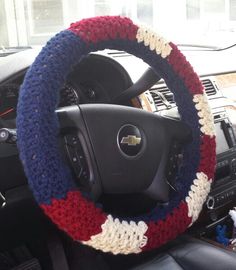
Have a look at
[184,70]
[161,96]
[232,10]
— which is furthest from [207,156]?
[232,10]

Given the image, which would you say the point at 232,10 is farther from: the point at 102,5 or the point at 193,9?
the point at 102,5

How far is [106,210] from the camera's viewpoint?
101 cm

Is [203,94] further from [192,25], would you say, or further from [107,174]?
[192,25]

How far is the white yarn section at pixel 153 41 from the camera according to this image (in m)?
1.00

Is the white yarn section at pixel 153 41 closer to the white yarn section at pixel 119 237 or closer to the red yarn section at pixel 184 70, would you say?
the red yarn section at pixel 184 70

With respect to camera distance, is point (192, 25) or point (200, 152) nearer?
point (200, 152)

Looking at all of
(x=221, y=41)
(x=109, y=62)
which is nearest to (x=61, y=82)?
(x=109, y=62)

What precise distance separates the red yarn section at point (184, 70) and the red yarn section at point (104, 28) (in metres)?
0.11

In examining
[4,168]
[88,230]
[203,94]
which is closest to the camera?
[88,230]

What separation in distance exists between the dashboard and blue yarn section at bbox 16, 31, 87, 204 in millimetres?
173

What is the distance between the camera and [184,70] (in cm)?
106

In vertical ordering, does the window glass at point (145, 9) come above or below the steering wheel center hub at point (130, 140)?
above

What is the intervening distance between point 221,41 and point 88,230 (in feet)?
6.94

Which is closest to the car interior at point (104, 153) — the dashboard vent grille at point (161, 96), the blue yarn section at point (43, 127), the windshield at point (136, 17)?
the blue yarn section at point (43, 127)
